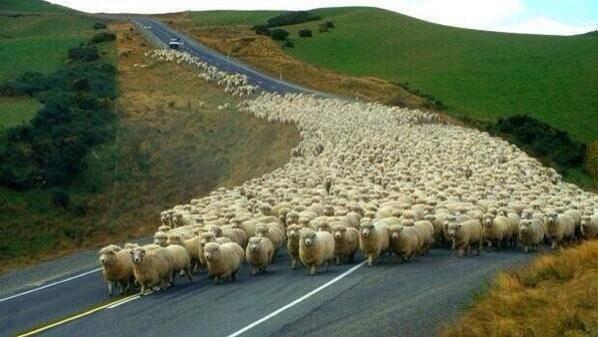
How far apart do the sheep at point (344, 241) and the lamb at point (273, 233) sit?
65.2 inches

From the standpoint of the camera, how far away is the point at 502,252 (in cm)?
2130

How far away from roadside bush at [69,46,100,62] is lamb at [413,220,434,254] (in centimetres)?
5684

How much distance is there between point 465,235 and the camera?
20.7 m

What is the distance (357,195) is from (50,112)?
27675 mm

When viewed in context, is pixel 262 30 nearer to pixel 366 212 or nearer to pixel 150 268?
pixel 366 212

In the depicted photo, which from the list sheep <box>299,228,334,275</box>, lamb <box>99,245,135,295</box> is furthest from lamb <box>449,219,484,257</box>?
lamb <box>99,245,135,295</box>

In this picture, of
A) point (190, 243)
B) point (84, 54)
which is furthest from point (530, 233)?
point (84, 54)

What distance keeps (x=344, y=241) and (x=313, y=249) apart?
43.4 inches

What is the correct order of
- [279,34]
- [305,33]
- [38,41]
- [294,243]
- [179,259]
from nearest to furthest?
[179,259], [294,243], [38,41], [279,34], [305,33]

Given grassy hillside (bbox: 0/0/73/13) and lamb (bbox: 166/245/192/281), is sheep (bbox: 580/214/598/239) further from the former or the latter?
grassy hillside (bbox: 0/0/73/13)

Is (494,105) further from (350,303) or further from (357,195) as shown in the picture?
(350,303)

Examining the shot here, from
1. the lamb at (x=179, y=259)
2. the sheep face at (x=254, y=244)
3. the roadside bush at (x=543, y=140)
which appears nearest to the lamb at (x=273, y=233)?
the sheep face at (x=254, y=244)

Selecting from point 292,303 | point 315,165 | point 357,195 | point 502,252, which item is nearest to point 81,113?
point 315,165

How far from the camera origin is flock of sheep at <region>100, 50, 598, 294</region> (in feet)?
63.2
